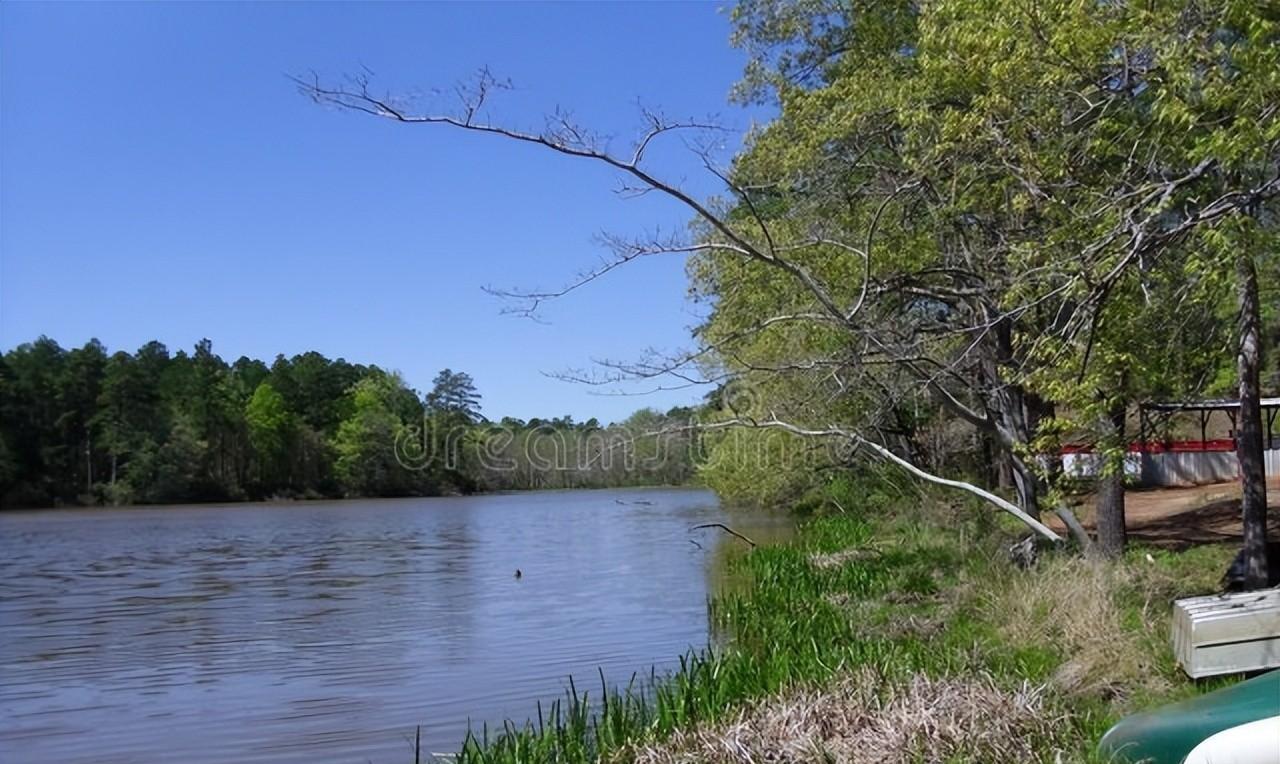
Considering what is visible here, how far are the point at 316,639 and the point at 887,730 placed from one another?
11852 mm

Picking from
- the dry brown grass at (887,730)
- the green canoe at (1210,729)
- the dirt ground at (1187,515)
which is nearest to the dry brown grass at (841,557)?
the dirt ground at (1187,515)

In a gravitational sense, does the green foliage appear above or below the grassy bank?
above

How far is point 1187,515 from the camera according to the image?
2008 cm

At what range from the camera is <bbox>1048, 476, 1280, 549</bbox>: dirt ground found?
16.7 metres

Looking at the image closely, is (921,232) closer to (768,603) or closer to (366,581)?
(768,603)

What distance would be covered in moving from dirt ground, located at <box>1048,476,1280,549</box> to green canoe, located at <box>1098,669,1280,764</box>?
9828 millimetres

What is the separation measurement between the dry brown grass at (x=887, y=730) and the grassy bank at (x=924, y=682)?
0.04 ft

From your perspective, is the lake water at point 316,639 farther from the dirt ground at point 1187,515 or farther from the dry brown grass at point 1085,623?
the dirt ground at point 1187,515

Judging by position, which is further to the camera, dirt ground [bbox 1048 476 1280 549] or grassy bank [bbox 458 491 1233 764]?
dirt ground [bbox 1048 476 1280 549]

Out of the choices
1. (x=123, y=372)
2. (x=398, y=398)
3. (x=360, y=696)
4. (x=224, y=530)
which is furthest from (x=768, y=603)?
(x=398, y=398)

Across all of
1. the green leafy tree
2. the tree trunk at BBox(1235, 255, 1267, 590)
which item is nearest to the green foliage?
the green leafy tree

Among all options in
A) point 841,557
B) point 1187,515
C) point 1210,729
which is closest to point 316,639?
point 841,557

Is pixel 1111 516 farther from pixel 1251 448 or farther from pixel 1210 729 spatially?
pixel 1210 729

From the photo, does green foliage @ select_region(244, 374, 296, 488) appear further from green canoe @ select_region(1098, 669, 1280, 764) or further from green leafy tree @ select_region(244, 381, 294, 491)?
green canoe @ select_region(1098, 669, 1280, 764)
